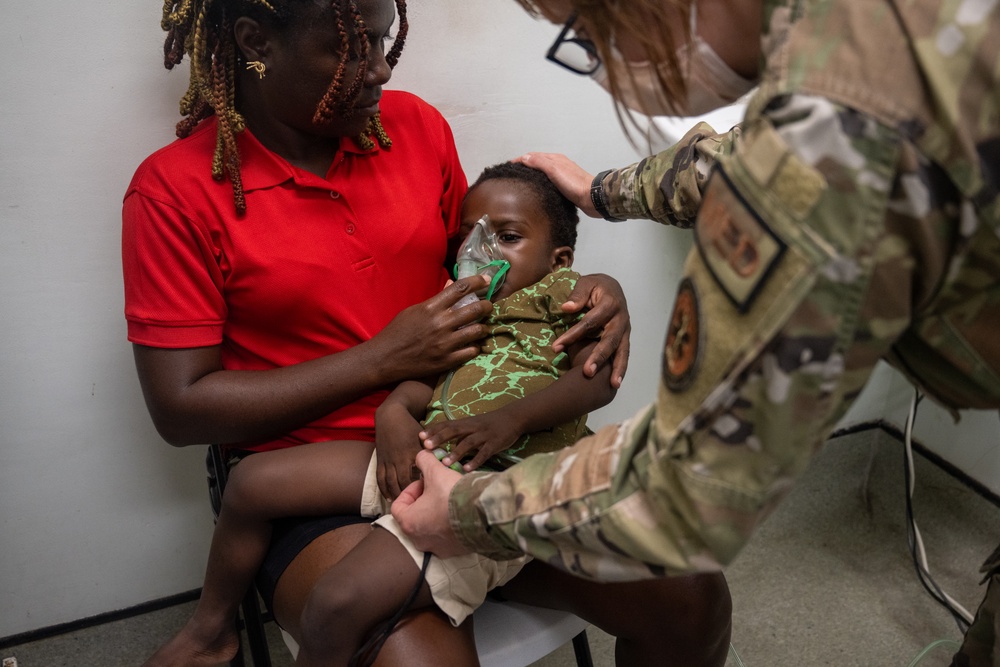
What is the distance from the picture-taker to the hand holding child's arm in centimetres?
142

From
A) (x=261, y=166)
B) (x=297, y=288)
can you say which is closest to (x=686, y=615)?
(x=297, y=288)

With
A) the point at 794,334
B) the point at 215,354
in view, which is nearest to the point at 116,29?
the point at 215,354

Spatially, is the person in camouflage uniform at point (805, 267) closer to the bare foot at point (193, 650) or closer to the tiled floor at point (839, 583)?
the bare foot at point (193, 650)

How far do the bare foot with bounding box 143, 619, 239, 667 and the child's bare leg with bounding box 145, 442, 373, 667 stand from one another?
12cm

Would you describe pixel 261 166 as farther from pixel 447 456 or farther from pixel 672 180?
pixel 672 180

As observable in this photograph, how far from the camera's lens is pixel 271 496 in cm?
145

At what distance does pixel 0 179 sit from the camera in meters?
1.70

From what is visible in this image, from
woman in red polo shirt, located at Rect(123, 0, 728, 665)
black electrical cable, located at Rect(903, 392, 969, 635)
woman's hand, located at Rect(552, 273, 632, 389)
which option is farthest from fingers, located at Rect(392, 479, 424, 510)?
black electrical cable, located at Rect(903, 392, 969, 635)

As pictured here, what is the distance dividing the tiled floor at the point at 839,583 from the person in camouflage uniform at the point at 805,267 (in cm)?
139

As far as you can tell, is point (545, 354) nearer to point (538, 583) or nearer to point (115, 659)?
point (538, 583)

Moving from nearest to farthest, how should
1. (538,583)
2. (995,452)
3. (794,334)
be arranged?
(794,334)
(538,583)
(995,452)

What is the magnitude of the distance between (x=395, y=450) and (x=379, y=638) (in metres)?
0.30

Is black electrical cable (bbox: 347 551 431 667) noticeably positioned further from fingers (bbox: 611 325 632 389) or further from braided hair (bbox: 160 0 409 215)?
braided hair (bbox: 160 0 409 215)

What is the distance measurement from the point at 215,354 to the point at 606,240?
3.84 feet
